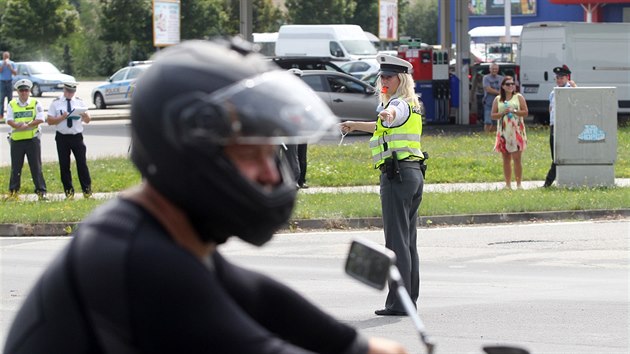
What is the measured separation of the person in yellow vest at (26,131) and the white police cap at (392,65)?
10.4 metres

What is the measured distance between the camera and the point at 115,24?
232ft

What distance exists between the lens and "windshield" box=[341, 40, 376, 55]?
4606 cm

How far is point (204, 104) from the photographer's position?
2.22 meters

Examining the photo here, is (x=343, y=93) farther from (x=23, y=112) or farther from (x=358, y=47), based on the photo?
(x=358, y=47)

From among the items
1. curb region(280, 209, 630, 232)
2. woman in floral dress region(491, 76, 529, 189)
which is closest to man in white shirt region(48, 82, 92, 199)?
curb region(280, 209, 630, 232)

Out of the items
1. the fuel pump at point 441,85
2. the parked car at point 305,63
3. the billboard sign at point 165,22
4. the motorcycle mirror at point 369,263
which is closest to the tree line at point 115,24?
the billboard sign at point 165,22

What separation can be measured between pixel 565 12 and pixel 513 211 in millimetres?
42956

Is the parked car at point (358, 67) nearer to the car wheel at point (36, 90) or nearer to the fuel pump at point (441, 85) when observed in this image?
the fuel pump at point (441, 85)

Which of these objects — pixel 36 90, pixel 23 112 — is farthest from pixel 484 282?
pixel 36 90

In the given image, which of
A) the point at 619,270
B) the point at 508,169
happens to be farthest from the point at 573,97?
the point at 619,270

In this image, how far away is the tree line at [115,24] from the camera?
232 feet

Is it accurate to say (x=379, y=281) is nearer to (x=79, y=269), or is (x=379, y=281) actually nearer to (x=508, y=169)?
(x=79, y=269)

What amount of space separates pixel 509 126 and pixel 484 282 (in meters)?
8.13

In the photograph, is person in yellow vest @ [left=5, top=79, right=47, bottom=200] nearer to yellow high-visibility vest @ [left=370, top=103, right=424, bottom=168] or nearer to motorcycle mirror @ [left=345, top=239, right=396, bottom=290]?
yellow high-visibility vest @ [left=370, top=103, right=424, bottom=168]
